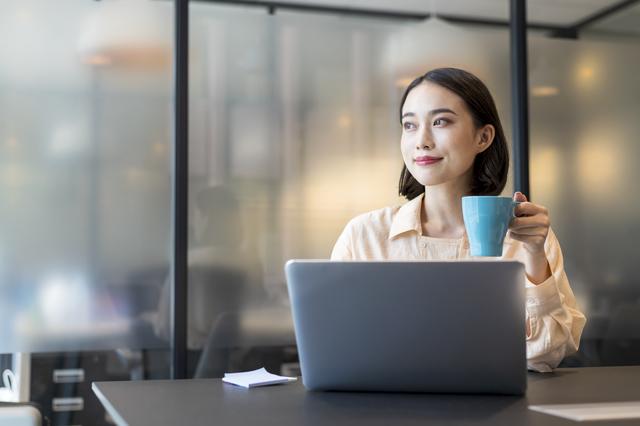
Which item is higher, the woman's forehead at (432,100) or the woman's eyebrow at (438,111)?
the woman's forehead at (432,100)

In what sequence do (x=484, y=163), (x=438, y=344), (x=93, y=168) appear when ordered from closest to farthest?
(x=438, y=344)
(x=484, y=163)
(x=93, y=168)

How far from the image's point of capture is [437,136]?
193 cm

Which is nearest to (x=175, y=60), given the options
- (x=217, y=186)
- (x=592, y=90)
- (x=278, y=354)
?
(x=217, y=186)

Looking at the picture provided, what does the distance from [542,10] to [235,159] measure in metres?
1.56

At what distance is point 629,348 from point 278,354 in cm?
154

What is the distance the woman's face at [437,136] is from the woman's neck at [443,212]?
3cm

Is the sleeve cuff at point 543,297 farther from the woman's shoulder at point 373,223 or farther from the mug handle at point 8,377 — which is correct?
the mug handle at point 8,377

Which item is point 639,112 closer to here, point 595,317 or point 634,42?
point 634,42

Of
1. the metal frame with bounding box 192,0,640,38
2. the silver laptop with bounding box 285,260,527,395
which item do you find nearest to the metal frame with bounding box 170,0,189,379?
the metal frame with bounding box 192,0,640,38

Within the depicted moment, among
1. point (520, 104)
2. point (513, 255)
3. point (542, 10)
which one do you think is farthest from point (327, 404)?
point (542, 10)

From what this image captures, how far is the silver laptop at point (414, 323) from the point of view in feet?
3.81

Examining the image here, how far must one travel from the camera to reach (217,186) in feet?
10.1

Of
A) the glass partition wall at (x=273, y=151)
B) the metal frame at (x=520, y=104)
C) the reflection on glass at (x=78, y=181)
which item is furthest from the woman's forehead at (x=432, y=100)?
the metal frame at (x=520, y=104)

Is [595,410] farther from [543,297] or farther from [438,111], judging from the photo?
[438,111]
